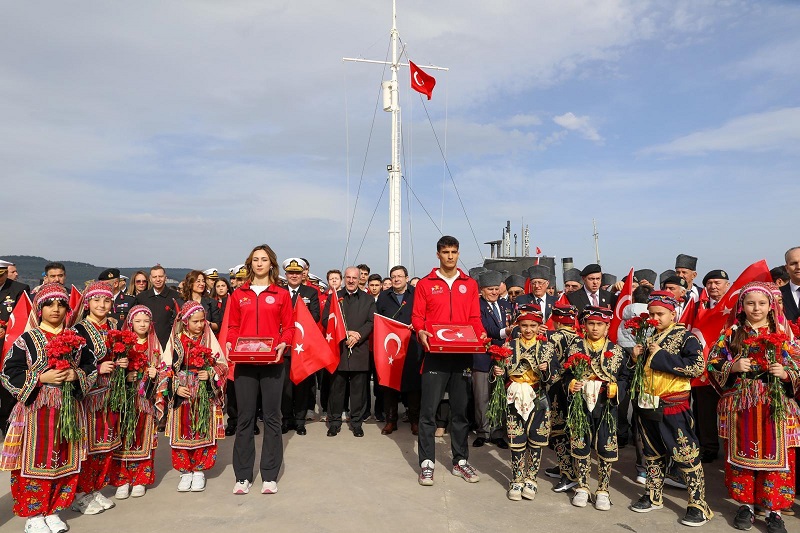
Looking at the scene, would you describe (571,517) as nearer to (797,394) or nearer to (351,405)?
(797,394)

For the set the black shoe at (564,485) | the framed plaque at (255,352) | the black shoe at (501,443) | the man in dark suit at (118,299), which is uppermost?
the man in dark suit at (118,299)

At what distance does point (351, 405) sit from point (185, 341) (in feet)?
9.28

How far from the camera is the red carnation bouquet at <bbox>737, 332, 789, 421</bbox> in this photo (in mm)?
4012

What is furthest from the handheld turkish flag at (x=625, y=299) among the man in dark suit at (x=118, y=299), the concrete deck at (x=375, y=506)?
the man in dark suit at (x=118, y=299)

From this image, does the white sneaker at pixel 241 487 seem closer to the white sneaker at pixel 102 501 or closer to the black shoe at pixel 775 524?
the white sneaker at pixel 102 501

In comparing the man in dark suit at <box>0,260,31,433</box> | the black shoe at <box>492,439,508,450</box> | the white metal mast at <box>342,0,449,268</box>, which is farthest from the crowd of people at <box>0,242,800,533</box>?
the white metal mast at <box>342,0,449,268</box>

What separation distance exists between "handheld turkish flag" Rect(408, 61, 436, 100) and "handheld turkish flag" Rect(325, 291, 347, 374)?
990cm

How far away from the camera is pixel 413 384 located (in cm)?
720

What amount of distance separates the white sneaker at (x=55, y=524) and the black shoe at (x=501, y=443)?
4.36 m

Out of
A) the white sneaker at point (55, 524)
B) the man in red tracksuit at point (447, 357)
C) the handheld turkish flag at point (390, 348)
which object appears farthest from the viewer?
the handheld turkish flag at point (390, 348)

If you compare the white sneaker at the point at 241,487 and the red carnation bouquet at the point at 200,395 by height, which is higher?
the red carnation bouquet at the point at 200,395

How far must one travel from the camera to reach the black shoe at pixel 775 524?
3.97 meters

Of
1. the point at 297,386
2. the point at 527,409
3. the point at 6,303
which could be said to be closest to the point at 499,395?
the point at 527,409

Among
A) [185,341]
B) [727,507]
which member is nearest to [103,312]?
[185,341]
